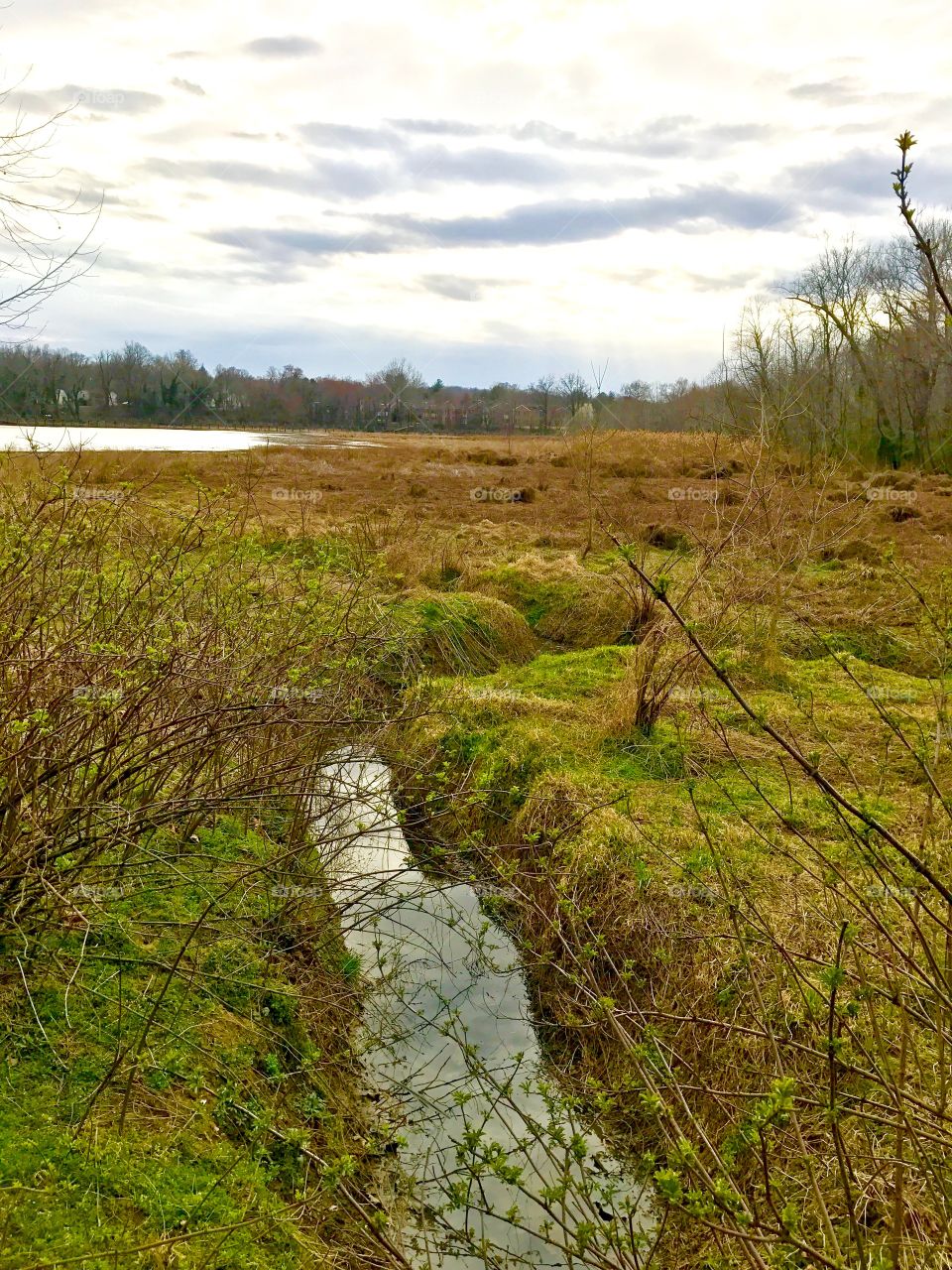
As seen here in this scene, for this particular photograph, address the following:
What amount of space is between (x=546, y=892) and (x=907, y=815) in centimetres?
230

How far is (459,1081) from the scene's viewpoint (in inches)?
170

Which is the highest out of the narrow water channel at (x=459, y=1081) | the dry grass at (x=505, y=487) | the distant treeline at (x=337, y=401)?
the distant treeline at (x=337, y=401)

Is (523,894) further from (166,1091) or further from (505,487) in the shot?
(505,487)

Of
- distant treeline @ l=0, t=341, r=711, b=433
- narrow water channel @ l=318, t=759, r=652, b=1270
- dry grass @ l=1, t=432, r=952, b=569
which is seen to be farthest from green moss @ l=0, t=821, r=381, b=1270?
distant treeline @ l=0, t=341, r=711, b=433

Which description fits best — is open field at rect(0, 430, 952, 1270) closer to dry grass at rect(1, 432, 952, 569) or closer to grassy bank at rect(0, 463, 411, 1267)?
grassy bank at rect(0, 463, 411, 1267)

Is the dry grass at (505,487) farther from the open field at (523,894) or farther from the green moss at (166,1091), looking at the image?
the green moss at (166,1091)

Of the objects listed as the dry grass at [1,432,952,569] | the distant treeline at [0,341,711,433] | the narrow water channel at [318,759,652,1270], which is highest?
the distant treeline at [0,341,711,433]

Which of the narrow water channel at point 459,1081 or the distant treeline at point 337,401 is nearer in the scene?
the narrow water channel at point 459,1081

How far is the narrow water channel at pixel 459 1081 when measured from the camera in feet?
10.7

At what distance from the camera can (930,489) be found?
20938mm

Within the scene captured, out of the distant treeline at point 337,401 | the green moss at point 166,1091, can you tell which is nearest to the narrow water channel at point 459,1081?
the green moss at point 166,1091

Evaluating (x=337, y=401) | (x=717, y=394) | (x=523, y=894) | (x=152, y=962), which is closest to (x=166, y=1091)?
(x=152, y=962)

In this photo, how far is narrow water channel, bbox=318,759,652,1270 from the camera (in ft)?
10.7

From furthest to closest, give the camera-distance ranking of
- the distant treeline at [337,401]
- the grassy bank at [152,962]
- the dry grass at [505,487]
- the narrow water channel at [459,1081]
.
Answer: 1. the distant treeline at [337,401]
2. the dry grass at [505,487]
3. the narrow water channel at [459,1081]
4. the grassy bank at [152,962]
